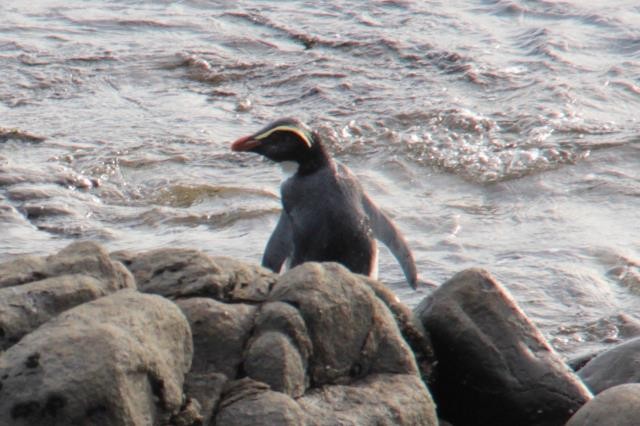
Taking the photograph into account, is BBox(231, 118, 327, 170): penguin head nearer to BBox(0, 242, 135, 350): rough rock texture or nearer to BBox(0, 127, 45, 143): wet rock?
BBox(0, 242, 135, 350): rough rock texture

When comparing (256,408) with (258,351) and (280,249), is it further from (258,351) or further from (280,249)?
(280,249)

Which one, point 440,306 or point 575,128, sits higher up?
point 440,306

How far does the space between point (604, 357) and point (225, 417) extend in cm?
225

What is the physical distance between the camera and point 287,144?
288 inches

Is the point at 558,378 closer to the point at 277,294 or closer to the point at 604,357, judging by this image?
the point at 604,357

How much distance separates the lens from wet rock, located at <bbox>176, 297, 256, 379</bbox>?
4.39 m

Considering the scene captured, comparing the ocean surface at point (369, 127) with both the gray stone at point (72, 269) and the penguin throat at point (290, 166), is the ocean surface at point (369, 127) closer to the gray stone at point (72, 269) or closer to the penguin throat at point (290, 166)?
the penguin throat at point (290, 166)

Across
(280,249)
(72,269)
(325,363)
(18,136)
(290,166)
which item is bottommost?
(18,136)

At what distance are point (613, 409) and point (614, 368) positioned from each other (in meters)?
1.03

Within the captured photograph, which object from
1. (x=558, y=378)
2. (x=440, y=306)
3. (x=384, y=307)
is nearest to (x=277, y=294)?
(x=384, y=307)

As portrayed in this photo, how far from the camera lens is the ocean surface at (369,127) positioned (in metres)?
8.38

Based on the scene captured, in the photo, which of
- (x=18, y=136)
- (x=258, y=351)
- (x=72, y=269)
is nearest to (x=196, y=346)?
(x=258, y=351)

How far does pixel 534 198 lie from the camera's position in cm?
970

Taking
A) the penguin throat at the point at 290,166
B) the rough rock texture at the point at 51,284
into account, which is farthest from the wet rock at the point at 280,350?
the penguin throat at the point at 290,166
